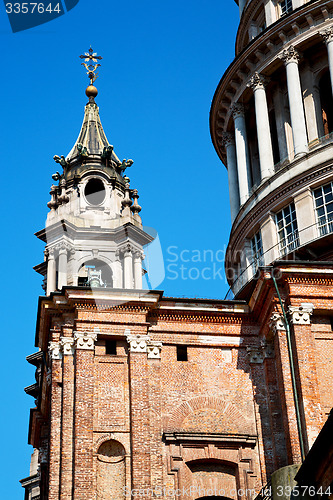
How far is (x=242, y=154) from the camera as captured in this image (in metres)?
51.5

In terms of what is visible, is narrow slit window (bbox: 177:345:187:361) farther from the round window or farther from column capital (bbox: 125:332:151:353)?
the round window

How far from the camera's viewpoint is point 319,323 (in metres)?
37.6

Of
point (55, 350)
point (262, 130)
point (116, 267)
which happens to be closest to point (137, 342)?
point (55, 350)

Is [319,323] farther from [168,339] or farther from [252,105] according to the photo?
[252,105]

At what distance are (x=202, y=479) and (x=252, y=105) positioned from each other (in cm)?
2214

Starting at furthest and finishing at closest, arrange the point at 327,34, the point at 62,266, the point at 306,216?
the point at 62,266 < the point at 327,34 < the point at 306,216

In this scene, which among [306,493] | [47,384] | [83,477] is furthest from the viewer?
[47,384]

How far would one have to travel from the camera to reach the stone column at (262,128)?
48775 millimetres

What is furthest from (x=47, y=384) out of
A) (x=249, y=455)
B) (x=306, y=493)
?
(x=306, y=493)

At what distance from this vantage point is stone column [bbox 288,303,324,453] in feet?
115

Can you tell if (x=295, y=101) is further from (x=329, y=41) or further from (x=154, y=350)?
(x=154, y=350)

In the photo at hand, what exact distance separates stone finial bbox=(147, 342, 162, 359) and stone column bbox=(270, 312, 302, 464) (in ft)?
13.3

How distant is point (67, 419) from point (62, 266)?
20768 mm

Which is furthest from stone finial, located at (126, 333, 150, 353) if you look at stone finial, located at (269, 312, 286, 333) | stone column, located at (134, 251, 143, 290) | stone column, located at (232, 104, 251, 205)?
stone column, located at (134, 251, 143, 290)
